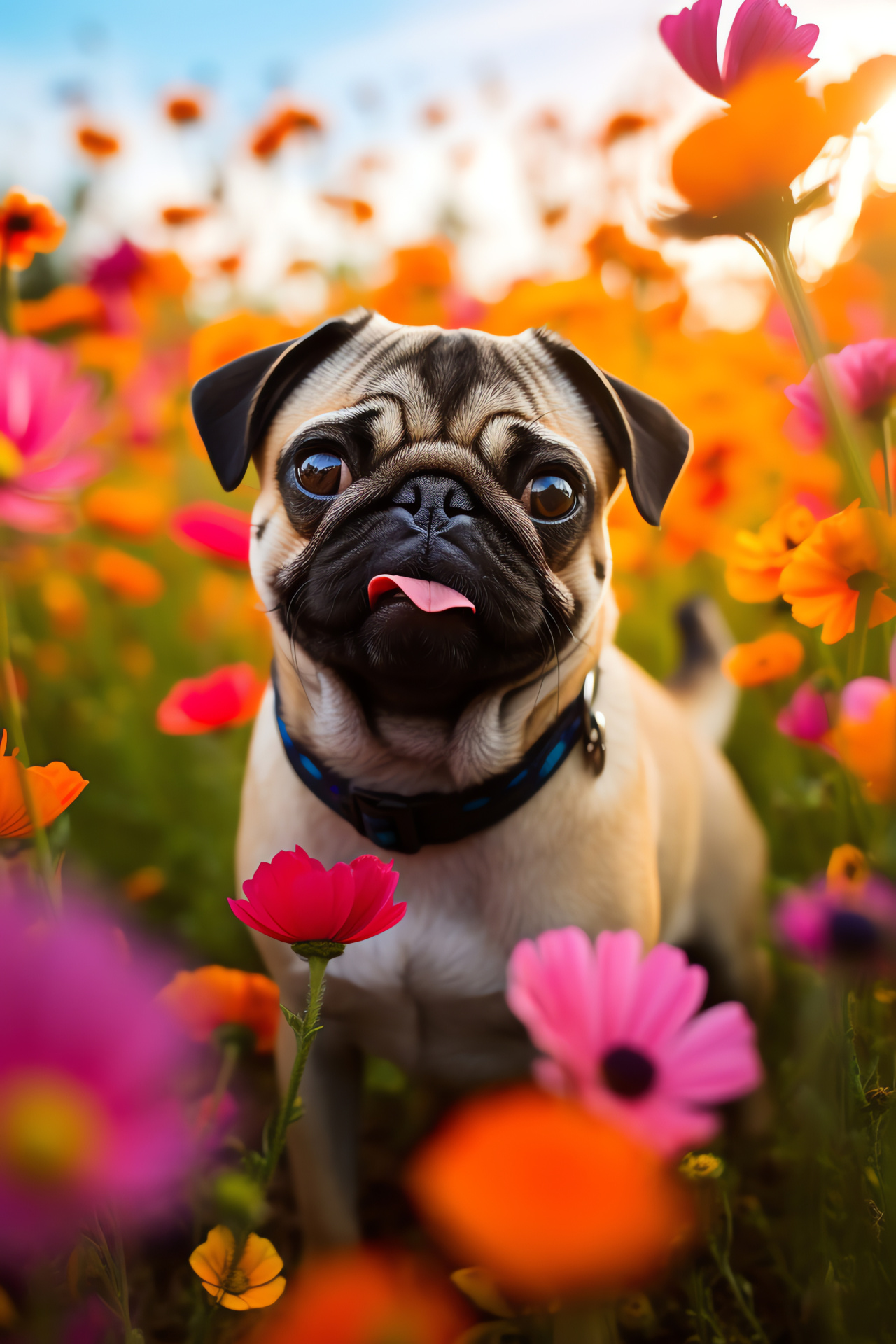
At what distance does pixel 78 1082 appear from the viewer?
1.77 ft

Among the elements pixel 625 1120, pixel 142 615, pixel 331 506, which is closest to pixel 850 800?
pixel 625 1120

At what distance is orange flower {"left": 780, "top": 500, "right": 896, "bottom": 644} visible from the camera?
1131mm

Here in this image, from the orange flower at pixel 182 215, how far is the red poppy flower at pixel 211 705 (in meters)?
2.19

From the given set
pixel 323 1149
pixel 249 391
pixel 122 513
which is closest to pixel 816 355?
pixel 249 391

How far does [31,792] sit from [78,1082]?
46cm

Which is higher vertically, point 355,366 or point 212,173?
point 212,173

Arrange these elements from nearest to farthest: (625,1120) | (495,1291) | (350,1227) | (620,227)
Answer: (625,1120)
(495,1291)
(350,1227)
(620,227)

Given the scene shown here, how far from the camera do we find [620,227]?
3.18 m

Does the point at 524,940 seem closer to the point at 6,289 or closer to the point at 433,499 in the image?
the point at 433,499

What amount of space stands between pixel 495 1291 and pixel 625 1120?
0.85 meters

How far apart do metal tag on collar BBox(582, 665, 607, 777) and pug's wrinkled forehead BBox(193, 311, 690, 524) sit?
382 millimetres

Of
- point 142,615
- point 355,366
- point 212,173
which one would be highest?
point 212,173

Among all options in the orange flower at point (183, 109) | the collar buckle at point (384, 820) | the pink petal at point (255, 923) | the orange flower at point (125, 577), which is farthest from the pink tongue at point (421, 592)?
the orange flower at point (183, 109)

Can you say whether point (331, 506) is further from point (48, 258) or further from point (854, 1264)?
point (48, 258)
